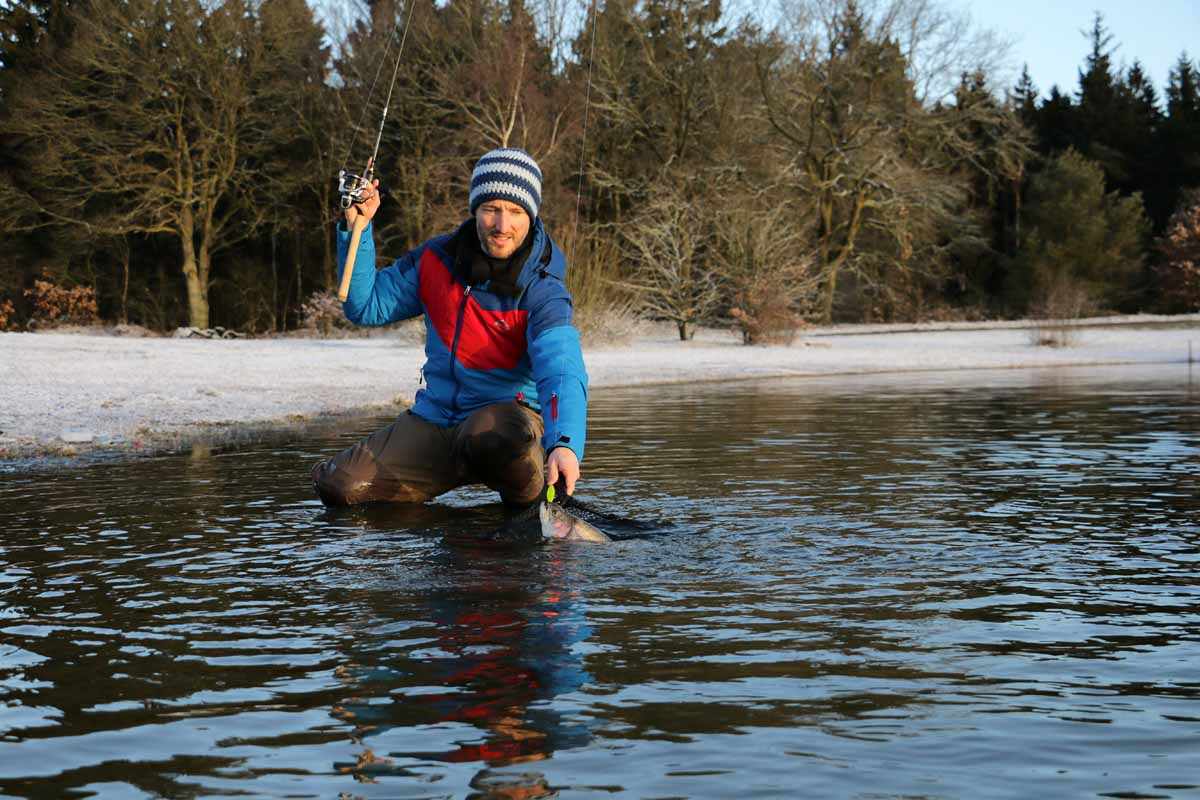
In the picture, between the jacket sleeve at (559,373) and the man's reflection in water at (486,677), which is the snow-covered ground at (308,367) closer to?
the jacket sleeve at (559,373)

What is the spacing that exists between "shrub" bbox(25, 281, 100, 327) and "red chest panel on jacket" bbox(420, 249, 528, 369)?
3930 cm

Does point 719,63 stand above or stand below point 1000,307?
above

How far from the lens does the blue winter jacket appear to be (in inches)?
277

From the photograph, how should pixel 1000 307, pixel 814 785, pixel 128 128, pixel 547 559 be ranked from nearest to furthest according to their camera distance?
→ pixel 814 785 < pixel 547 559 < pixel 128 128 < pixel 1000 307

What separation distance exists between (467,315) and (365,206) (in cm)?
77

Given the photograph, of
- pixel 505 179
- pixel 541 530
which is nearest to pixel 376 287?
pixel 505 179

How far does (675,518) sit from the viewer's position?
7.41 m

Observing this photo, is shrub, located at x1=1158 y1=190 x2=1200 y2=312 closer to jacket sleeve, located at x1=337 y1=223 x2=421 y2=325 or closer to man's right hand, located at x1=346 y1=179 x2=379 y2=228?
jacket sleeve, located at x1=337 y1=223 x2=421 y2=325

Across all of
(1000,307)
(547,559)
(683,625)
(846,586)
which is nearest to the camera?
(683,625)

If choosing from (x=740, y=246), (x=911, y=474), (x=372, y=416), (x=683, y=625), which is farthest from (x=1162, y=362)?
(x=683, y=625)

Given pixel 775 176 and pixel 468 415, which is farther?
pixel 775 176

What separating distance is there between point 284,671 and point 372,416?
11379mm

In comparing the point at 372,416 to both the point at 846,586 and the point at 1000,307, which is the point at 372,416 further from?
the point at 1000,307

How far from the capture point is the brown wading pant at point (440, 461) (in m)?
7.30
